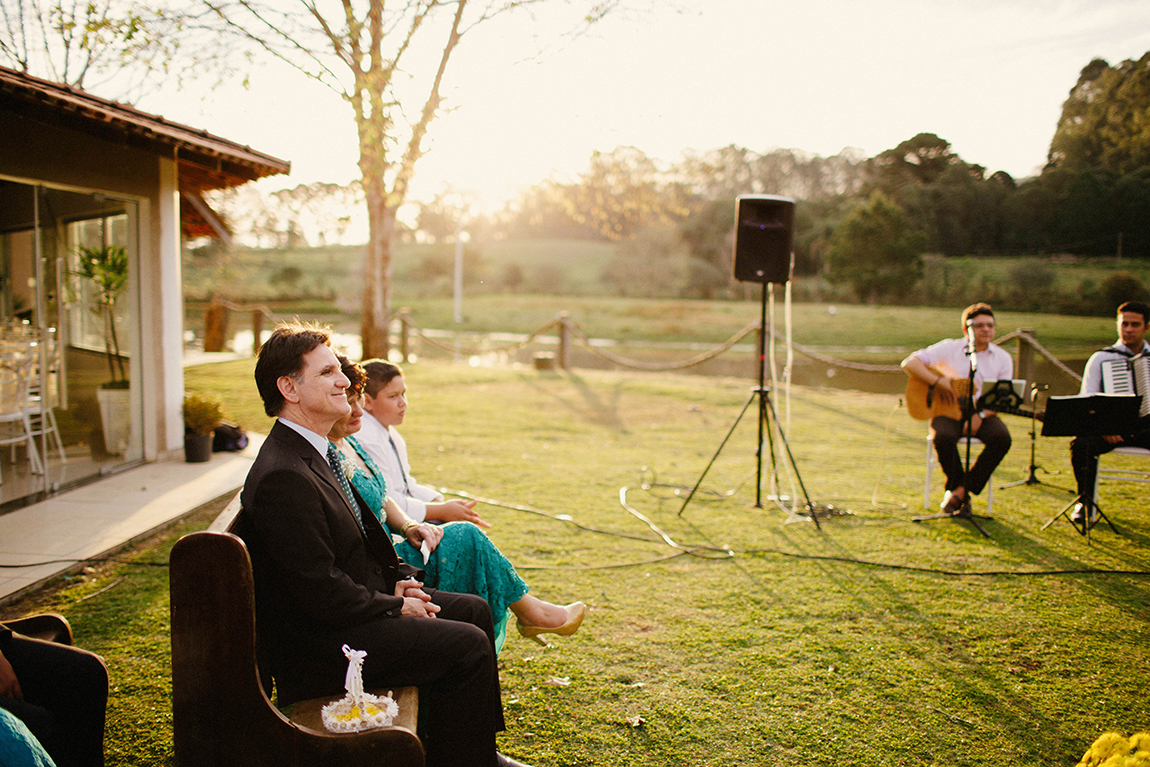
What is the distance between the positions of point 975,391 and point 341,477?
522 centimetres


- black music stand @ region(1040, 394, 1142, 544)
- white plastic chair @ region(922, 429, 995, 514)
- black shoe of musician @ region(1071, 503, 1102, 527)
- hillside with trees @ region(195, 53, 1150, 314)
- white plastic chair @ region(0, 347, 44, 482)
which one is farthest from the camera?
hillside with trees @ region(195, 53, 1150, 314)

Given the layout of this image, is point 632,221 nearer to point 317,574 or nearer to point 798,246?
point 317,574

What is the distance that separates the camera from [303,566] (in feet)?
6.48

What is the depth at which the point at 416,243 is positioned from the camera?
65.6m

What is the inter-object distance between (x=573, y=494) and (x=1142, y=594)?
13.4 ft

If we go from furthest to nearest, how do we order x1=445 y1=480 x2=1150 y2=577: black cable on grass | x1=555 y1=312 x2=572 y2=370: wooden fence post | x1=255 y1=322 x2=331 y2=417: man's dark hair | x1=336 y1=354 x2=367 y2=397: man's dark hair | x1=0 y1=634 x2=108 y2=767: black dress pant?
x1=555 y1=312 x2=572 y2=370: wooden fence post
x1=445 y1=480 x2=1150 y2=577: black cable on grass
x1=336 y1=354 x2=367 y2=397: man's dark hair
x1=255 y1=322 x2=331 y2=417: man's dark hair
x1=0 y1=634 x2=108 y2=767: black dress pant

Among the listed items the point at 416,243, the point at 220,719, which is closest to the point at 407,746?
the point at 220,719

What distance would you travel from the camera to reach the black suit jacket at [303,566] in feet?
6.49

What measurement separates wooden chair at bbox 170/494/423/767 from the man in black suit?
21 cm

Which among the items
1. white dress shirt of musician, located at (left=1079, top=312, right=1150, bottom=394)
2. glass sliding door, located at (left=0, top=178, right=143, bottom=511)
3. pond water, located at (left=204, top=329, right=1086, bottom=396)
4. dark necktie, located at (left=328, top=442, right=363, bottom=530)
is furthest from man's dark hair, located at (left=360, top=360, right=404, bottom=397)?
pond water, located at (left=204, top=329, right=1086, bottom=396)

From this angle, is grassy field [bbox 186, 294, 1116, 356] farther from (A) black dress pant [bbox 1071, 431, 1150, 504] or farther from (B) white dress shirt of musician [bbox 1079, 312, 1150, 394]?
(A) black dress pant [bbox 1071, 431, 1150, 504]

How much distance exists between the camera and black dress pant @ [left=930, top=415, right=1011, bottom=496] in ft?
18.4

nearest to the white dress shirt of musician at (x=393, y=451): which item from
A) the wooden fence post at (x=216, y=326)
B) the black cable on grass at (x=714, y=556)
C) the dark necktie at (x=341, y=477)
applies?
the black cable on grass at (x=714, y=556)

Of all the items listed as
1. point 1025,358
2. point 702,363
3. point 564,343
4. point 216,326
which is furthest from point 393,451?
point 702,363
